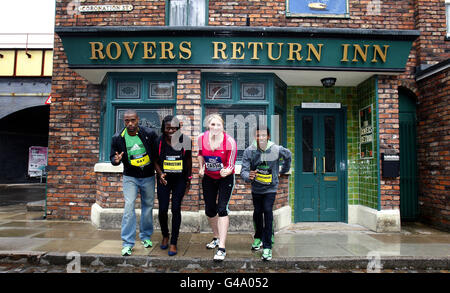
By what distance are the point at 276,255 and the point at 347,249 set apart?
4.09ft

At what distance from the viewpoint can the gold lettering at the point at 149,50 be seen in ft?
17.9

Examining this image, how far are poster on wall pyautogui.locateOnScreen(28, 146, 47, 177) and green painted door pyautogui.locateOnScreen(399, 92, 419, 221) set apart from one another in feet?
59.3

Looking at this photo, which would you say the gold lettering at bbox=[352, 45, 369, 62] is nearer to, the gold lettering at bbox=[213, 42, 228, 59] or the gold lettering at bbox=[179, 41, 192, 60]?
the gold lettering at bbox=[213, 42, 228, 59]

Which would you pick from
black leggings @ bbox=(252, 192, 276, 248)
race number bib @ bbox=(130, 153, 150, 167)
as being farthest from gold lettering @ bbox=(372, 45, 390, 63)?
race number bib @ bbox=(130, 153, 150, 167)

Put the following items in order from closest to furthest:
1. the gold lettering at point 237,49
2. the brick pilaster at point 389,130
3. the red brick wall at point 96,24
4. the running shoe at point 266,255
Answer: the running shoe at point 266,255, the gold lettering at point 237,49, the brick pilaster at point 389,130, the red brick wall at point 96,24

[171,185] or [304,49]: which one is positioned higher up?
[304,49]

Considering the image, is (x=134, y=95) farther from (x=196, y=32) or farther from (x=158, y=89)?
(x=196, y=32)

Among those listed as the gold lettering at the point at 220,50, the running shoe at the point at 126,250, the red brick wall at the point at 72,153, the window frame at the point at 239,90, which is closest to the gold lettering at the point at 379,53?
the window frame at the point at 239,90

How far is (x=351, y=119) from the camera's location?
6.59 m

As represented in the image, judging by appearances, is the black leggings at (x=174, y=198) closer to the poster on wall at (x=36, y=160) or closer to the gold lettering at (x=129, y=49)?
the gold lettering at (x=129, y=49)

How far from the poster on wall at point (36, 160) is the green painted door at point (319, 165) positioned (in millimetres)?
16186

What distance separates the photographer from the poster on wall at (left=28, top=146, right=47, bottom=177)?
53.6 feet

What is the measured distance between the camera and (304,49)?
5.52 m
